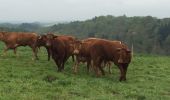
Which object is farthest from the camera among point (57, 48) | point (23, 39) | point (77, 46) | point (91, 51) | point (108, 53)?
point (23, 39)

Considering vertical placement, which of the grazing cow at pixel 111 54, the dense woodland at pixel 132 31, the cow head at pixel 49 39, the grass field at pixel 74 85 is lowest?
the dense woodland at pixel 132 31

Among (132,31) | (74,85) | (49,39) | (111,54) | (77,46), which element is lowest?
(132,31)

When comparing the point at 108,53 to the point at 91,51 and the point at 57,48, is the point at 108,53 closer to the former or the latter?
the point at 91,51

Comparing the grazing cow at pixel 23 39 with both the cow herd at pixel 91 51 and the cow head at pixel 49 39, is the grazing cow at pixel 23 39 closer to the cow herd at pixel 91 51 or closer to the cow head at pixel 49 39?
the cow herd at pixel 91 51

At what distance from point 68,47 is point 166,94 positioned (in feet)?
21.8

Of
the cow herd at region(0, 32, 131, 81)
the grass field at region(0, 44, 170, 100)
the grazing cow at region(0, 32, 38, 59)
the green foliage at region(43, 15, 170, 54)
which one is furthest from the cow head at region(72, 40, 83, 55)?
the green foliage at region(43, 15, 170, 54)

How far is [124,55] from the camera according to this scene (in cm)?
1850

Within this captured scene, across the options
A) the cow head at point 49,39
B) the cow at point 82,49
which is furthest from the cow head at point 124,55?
the cow head at point 49,39

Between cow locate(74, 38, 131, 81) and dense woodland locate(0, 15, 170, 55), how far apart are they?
58860mm

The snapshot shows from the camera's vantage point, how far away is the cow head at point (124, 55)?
18469 mm

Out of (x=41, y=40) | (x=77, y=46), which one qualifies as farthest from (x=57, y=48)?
(x=41, y=40)

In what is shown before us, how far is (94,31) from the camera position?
11250 centimetres

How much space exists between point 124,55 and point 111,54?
30.5 inches

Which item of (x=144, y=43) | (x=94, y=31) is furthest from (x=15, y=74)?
(x=94, y=31)
